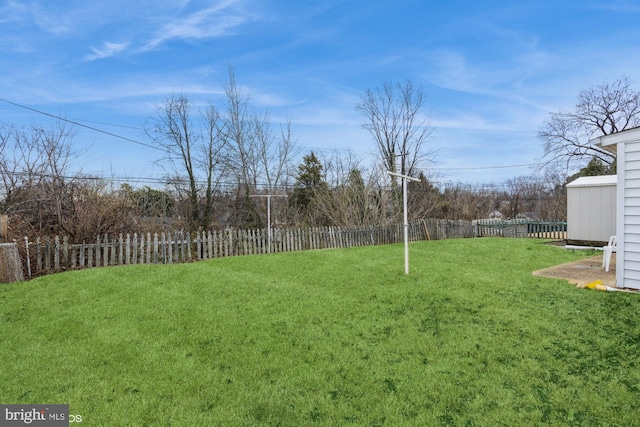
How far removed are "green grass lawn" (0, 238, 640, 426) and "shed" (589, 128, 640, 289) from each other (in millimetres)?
599

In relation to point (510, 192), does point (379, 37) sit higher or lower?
higher

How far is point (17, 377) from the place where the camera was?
10.5 feet

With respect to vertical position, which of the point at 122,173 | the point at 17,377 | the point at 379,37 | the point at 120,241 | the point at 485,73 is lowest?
the point at 17,377

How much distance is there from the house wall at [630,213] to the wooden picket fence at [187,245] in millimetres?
8631

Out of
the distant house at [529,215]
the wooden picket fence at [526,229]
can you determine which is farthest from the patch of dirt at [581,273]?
the distant house at [529,215]

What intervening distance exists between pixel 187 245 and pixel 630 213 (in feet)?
31.8

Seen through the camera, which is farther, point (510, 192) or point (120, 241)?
point (510, 192)

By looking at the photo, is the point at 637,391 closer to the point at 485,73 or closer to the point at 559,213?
the point at 485,73

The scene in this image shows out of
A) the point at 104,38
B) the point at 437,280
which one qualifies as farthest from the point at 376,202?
the point at 104,38

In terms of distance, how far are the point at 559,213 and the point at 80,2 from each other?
77.3ft

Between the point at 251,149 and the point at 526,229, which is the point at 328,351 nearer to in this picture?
the point at 251,149

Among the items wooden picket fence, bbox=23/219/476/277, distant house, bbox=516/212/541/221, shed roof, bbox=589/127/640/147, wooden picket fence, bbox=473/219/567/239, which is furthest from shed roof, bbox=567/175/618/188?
distant house, bbox=516/212/541/221

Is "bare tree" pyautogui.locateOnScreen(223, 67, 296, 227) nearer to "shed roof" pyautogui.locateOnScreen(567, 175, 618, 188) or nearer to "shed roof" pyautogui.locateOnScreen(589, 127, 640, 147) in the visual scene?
"shed roof" pyautogui.locateOnScreen(567, 175, 618, 188)

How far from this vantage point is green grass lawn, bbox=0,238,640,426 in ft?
8.49
